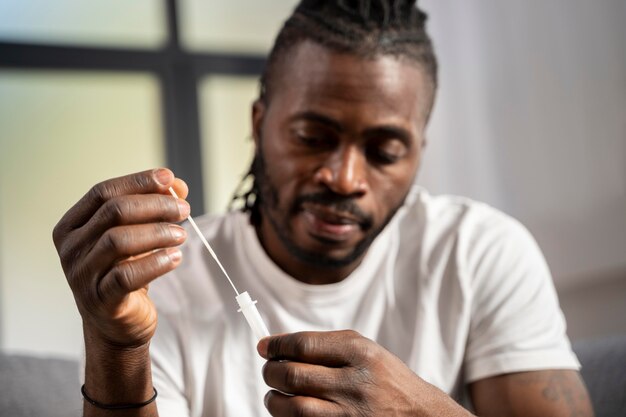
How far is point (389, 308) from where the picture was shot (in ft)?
4.89

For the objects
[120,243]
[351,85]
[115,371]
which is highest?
[351,85]

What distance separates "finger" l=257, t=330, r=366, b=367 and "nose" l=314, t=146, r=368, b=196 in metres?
0.42

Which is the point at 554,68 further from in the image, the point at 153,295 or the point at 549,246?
the point at 153,295

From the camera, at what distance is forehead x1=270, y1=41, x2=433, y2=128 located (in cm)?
137

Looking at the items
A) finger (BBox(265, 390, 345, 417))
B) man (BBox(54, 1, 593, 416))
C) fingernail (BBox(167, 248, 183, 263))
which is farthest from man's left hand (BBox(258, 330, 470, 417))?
man (BBox(54, 1, 593, 416))

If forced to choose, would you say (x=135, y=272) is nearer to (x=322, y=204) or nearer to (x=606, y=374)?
(x=322, y=204)

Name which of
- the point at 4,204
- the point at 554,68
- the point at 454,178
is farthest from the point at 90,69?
the point at 554,68

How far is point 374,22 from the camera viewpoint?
1.46 meters

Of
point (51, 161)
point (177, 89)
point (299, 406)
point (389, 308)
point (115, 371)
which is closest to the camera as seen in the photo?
point (299, 406)

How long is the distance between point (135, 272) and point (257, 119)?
718 millimetres

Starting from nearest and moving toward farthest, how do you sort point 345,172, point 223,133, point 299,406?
point 299,406 → point 345,172 → point 223,133

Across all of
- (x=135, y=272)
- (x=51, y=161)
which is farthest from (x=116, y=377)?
(x=51, y=161)

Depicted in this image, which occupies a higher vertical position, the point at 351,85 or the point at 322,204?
the point at 351,85

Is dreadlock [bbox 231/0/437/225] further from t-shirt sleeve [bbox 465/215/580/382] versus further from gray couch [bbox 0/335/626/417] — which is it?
gray couch [bbox 0/335/626/417]
